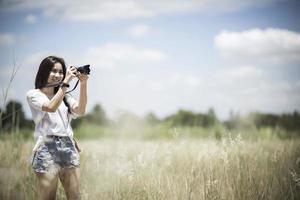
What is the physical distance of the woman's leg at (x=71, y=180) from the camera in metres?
2.63

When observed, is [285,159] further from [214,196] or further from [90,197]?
[90,197]

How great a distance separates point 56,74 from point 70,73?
18 centimetres

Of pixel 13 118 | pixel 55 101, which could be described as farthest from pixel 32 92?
pixel 13 118

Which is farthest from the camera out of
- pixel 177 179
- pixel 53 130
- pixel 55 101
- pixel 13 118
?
pixel 177 179

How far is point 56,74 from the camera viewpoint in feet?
9.04

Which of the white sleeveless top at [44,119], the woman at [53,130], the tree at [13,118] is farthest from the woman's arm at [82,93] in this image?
the tree at [13,118]

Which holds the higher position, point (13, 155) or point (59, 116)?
point (59, 116)

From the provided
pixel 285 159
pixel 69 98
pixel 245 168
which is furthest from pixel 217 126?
pixel 69 98

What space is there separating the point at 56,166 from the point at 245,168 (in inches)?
69.2

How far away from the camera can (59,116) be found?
2684mm

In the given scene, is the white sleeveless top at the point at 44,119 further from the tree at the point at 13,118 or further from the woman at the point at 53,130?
the tree at the point at 13,118

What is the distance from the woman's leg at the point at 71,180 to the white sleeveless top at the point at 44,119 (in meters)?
0.24

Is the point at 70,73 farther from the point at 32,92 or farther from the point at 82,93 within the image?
the point at 32,92

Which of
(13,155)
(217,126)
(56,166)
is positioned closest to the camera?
(56,166)
